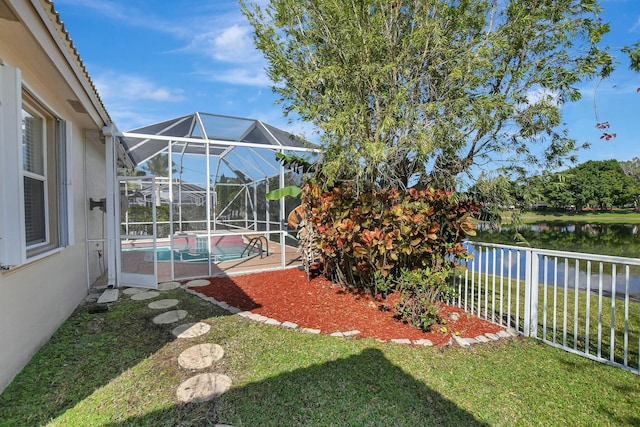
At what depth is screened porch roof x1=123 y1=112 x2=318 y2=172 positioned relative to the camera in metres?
7.04

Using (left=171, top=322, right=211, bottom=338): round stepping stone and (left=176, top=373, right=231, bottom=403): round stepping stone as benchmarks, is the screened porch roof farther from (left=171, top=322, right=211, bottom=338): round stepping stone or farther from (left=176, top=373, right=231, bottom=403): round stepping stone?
(left=176, top=373, right=231, bottom=403): round stepping stone

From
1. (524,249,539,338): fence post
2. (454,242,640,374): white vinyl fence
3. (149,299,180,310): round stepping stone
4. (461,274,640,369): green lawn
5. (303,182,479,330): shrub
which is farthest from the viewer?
(149,299,180,310): round stepping stone

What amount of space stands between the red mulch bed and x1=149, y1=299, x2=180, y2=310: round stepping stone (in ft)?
2.17

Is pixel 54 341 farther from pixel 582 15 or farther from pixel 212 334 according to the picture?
pixel 582 15

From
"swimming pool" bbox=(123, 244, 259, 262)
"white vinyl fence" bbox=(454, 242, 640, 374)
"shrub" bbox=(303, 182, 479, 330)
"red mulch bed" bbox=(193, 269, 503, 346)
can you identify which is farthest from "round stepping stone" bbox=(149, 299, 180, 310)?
"white vinyl fence" bbox=(454, 242, 640, 374)

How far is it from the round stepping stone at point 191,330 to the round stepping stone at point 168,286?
7.46 ft

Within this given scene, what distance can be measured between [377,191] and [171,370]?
376cm

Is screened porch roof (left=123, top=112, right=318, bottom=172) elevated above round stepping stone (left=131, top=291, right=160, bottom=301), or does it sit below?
above

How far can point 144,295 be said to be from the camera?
5.84m

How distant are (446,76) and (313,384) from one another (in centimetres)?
450

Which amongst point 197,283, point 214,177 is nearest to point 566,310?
point 197,283

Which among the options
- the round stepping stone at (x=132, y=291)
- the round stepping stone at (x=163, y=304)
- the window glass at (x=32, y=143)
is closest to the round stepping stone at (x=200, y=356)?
the round stepping stone at (x=163, y=304)

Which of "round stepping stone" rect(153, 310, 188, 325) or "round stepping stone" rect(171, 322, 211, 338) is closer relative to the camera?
"round stepping stone" rect(171, 322, 211, 338)

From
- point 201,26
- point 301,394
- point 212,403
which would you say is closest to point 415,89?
point 301,394
